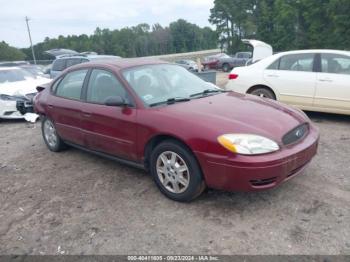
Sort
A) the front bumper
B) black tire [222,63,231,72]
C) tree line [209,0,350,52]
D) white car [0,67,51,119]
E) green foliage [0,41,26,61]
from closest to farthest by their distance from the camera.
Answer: the front bumper < white car [0,67,51,119] < black tire [222,63,231,72] < tree line [209,0,350,52] < green foliage [0,41,26,61]

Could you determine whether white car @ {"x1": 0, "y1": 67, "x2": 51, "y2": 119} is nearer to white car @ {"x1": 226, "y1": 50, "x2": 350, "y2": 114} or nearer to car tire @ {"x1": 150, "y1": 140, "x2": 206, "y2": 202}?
white car @ {"x1": 226, "y1": 50, "x2": 350, "y2": 114}

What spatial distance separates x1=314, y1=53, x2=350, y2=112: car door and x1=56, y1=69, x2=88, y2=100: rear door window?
4517mm

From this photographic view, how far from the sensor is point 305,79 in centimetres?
681

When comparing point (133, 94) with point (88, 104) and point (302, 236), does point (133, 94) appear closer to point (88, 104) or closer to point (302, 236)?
point (88, 104)

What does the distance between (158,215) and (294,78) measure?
15.5 feet

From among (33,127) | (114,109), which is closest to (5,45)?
(33,127)

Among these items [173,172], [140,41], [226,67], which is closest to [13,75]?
[173,172]

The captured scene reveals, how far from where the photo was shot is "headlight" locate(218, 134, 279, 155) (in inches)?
128

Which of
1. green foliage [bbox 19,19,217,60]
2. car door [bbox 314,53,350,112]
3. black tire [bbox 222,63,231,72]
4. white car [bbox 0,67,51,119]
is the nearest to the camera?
car door [bbox 314,53,350,112]

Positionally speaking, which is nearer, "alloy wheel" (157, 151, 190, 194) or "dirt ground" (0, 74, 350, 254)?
"dirt ground" (0, 74, 350, 254)

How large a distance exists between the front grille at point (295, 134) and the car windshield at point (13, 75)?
8.58 metres

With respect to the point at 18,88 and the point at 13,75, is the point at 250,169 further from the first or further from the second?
the point at 13,75

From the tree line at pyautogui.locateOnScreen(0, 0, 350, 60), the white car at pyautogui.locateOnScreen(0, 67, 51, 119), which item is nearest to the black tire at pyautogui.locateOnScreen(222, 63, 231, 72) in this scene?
the tree line at pyautogui.locateOnScreen(0, 0, 350, 60)

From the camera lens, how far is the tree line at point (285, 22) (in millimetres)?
34312
